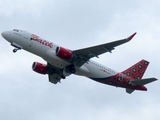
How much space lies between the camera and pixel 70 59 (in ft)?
188

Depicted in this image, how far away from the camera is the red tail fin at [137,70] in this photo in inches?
2547

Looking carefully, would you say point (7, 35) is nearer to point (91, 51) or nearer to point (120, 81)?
point (91, 51)

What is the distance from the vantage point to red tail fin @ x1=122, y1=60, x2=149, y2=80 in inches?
2547

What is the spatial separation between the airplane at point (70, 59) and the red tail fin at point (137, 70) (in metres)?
1.45

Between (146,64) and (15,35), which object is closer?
(15,35)

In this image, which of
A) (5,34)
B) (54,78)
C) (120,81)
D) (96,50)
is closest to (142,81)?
(120,81)


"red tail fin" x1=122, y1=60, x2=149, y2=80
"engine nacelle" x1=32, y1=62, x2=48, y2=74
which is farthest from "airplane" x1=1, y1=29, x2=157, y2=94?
"red tail fin" x1=122, y1=60, x2=149, y2=80

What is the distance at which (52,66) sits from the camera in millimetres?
62781

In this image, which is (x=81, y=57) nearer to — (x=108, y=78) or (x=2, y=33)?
(x=108, y=78)

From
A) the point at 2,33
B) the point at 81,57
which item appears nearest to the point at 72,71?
the point at 81,57

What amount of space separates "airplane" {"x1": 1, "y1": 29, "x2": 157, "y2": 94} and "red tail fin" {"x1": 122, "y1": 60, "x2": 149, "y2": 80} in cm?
145

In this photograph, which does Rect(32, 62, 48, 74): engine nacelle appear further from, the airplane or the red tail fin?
the red tail fin

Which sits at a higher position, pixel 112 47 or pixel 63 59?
pixel 112 47

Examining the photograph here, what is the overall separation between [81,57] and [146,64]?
13164 millimetres
